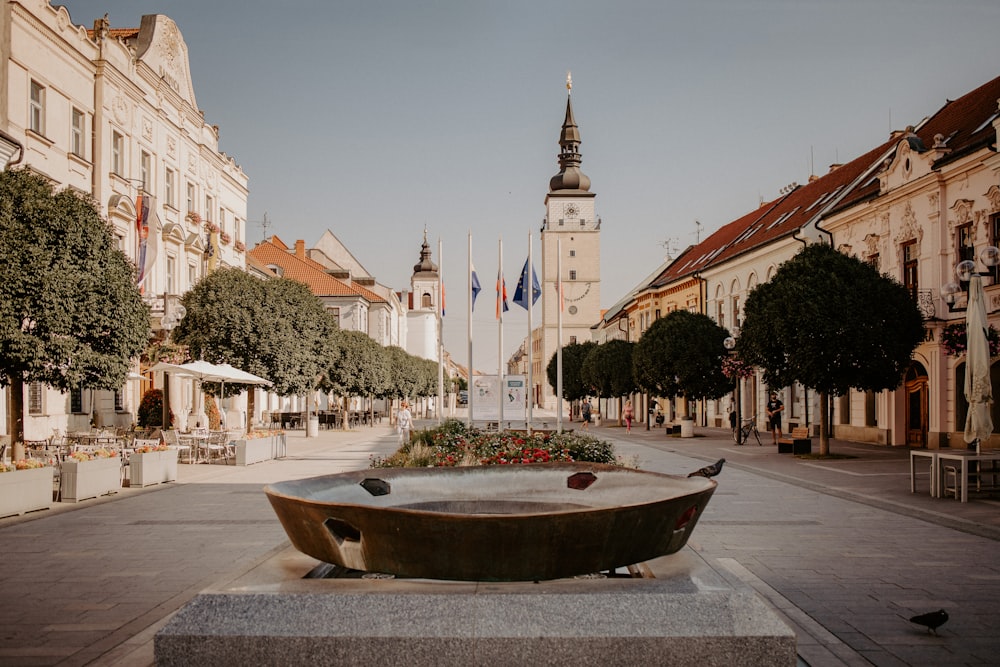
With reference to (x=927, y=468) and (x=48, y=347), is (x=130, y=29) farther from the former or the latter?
(x=927, y=468)

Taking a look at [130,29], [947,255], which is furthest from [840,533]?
[130,29]

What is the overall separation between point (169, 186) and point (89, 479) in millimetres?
24303

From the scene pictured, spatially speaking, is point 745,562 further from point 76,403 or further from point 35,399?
point 76,403

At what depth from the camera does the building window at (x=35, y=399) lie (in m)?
25.1

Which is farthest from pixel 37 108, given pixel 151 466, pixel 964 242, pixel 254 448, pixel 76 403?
pixel 964 242

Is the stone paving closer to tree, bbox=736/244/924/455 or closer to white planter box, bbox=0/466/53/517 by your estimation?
white planter box, bbox=0/466/53/517

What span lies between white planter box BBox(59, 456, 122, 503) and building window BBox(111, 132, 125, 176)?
719 inches

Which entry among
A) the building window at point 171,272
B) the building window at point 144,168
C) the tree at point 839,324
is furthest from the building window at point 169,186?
the tree at point 839,324

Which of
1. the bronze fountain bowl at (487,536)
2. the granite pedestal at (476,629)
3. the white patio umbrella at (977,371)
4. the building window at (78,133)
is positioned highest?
the building window at (78,133)

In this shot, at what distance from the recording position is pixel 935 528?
11703 mm

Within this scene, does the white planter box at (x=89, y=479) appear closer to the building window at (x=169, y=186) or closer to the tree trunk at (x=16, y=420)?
the tree trunk at (x=16, y=420)

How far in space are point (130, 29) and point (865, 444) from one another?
3307cm

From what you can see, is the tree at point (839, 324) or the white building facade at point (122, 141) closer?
the tree at point (839, 324)

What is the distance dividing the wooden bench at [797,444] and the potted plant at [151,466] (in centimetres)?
1731
